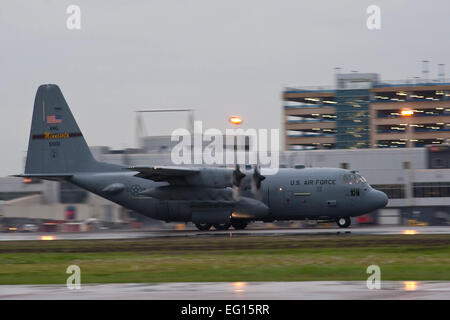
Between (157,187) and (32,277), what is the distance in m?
21.9

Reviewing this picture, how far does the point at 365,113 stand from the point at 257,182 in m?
105

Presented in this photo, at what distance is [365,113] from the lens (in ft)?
481

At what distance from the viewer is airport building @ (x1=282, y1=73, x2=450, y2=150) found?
478 ft

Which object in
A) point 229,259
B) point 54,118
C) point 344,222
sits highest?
point 54,118

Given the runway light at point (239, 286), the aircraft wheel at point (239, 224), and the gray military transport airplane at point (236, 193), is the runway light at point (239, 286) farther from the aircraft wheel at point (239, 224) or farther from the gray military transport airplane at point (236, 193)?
the aircraft wheel at point (239, 224)

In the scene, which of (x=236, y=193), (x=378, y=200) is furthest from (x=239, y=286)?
(x=378, y=200)

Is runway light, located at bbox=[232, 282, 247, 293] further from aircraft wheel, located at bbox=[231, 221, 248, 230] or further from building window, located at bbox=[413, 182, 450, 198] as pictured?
building window, located at bbox=[413, 182, 450, 198]

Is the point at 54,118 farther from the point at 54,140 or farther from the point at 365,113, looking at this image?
the point at 365,113

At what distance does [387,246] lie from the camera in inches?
1336

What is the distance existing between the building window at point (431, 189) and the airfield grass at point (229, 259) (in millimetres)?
25241

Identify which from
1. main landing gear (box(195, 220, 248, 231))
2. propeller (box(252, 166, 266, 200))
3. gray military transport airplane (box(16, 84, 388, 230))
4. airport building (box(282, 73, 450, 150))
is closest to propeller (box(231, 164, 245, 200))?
gray military transport airplane (box(16, 84, 388, 230))

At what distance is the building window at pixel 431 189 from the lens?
6359cm

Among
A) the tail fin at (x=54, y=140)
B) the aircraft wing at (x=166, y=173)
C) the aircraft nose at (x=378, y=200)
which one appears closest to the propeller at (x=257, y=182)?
the aircraft wing at (x=166, y=173)
